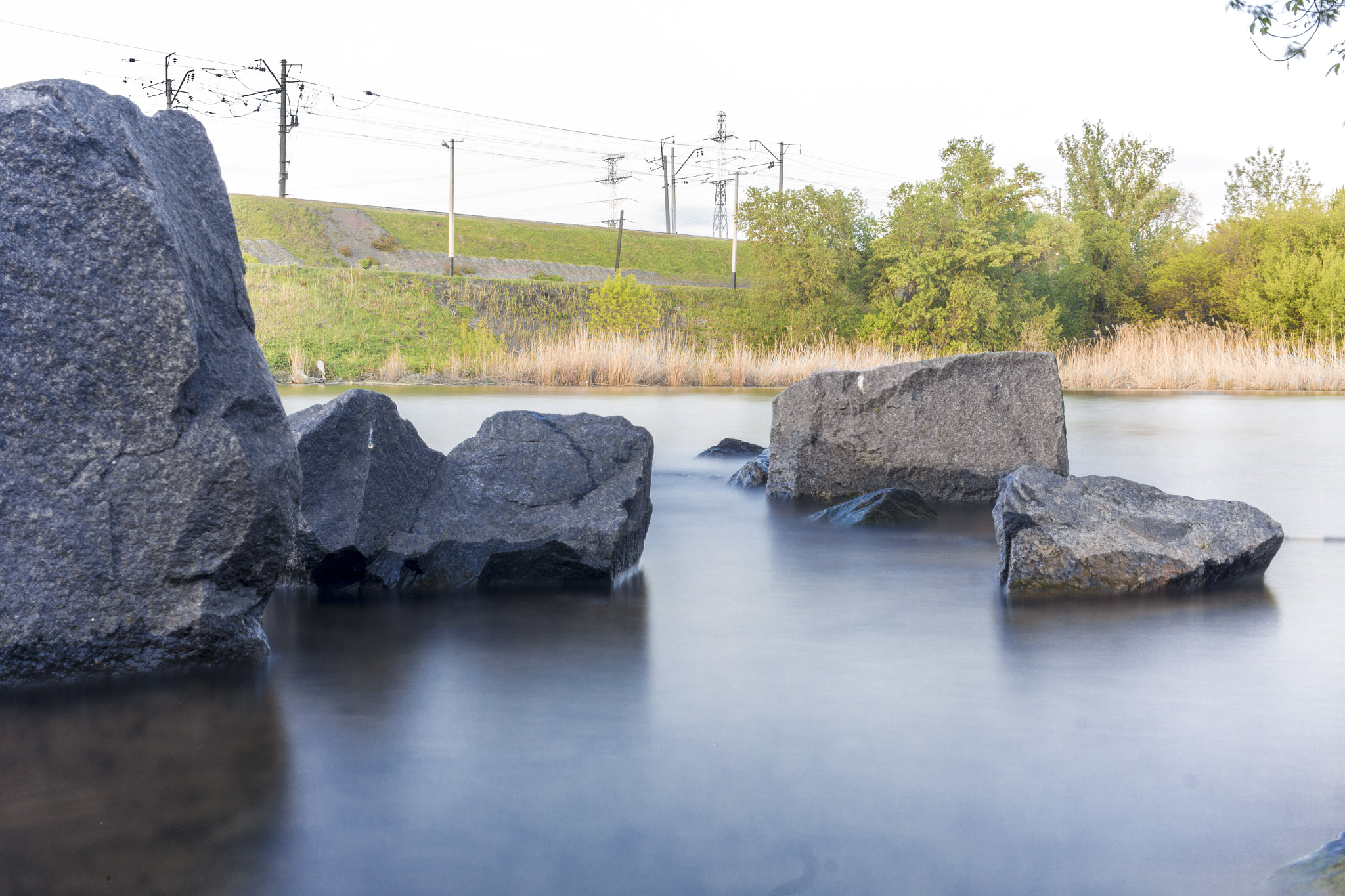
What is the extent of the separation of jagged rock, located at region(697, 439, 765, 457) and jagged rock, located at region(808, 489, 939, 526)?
3667 millimetres

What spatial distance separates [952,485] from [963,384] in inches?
25.8

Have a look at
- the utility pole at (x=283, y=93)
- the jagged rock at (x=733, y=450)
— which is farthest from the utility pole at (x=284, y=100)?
the jagged rock at (x=733, y=450)

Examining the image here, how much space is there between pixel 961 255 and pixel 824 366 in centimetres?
976

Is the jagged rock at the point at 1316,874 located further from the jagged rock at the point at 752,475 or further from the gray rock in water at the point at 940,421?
the jagged rock at the point at 752,475

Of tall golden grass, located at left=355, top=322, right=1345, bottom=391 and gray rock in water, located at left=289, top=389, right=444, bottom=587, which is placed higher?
tall golden grass, located at left=355, top=322, right=1345, bottom=391

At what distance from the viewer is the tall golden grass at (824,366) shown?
18.4 metres

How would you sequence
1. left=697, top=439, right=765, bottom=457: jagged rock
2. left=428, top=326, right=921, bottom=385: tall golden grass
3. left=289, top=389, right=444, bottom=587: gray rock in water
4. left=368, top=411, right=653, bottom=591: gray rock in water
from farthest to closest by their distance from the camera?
left=428, top=326, right=921, bottom=385: tall golden grass < left=697, top=439, right=765, bottom=457: jagged rock < left=368, top=411, right=653, bottom=591: gray rock in water < left=289, top=389, right=444, bottom=587: gray rock in water

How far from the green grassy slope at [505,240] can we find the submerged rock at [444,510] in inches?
1824

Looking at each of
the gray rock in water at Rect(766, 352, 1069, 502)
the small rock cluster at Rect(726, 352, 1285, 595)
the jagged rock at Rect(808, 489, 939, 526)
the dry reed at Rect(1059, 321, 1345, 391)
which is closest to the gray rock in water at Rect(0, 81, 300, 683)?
the jagged rock at Rect(808, 489, 939, 526)

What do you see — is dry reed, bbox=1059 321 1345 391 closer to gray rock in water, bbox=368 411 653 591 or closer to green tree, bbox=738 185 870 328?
green tree, bbox=738 185 870 328

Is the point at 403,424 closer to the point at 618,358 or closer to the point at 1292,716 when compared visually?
the point at 1292,716

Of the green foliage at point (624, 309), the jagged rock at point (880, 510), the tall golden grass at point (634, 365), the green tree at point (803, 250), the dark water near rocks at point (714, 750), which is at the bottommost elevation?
the dark water near rocks at point (714, 750)

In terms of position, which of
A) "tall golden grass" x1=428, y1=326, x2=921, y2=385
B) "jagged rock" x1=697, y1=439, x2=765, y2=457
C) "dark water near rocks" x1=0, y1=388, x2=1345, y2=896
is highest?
"tall golden grass" x1=428, y1=326, x2=921, y2=385

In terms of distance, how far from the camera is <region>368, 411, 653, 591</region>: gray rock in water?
4.30 metres
